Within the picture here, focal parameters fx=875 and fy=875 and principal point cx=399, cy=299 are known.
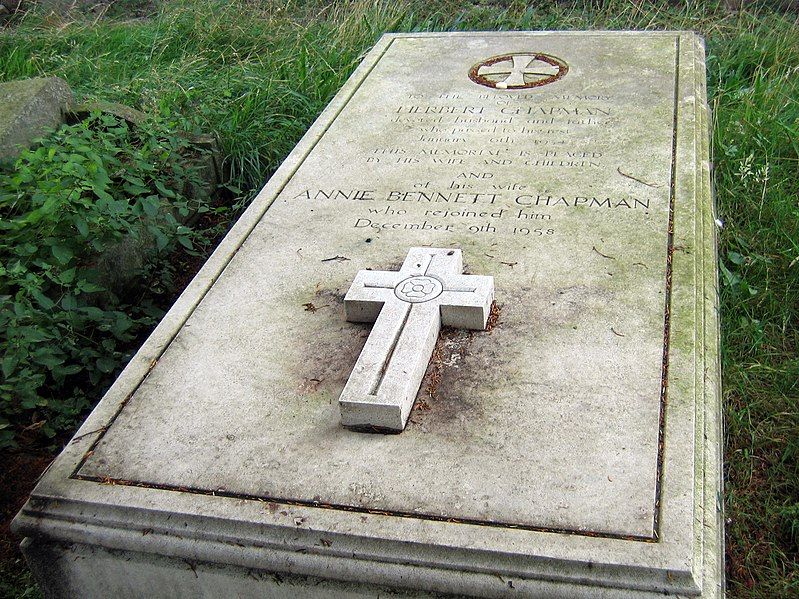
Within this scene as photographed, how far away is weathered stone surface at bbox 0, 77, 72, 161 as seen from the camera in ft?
11.6

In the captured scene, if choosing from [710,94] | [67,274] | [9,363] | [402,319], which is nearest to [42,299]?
[67,274]

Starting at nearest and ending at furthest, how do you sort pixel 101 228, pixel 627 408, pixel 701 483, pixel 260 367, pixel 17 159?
pixel 701 483
pixel 627 408
pixel 260 367
pixel 101 228
pixel 17 159

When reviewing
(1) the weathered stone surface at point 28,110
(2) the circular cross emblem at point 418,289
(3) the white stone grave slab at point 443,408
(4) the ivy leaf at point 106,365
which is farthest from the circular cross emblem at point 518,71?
(4) the ivy leaf at point 106,365

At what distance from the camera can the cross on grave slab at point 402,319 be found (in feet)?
7.06

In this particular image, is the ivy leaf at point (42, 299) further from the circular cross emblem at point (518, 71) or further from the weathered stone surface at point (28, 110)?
the circular cross emblem at point (518, 71)

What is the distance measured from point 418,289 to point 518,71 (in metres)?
1.87

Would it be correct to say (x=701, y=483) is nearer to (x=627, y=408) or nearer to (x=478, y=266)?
(x=627, y=408)

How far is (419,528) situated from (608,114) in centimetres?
229

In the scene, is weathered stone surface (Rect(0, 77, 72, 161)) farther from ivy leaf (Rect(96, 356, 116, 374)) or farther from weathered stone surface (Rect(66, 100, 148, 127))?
ivy leaf (Rect(96, 356, 116, 374))

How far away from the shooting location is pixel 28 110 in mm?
3684

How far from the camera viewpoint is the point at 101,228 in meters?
3.20

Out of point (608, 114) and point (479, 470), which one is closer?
point (479, 470)

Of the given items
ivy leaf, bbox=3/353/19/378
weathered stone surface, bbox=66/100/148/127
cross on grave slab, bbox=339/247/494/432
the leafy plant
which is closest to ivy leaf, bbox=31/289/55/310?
the leafy plant

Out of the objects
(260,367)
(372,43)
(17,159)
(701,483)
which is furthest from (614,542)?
(372,43)
